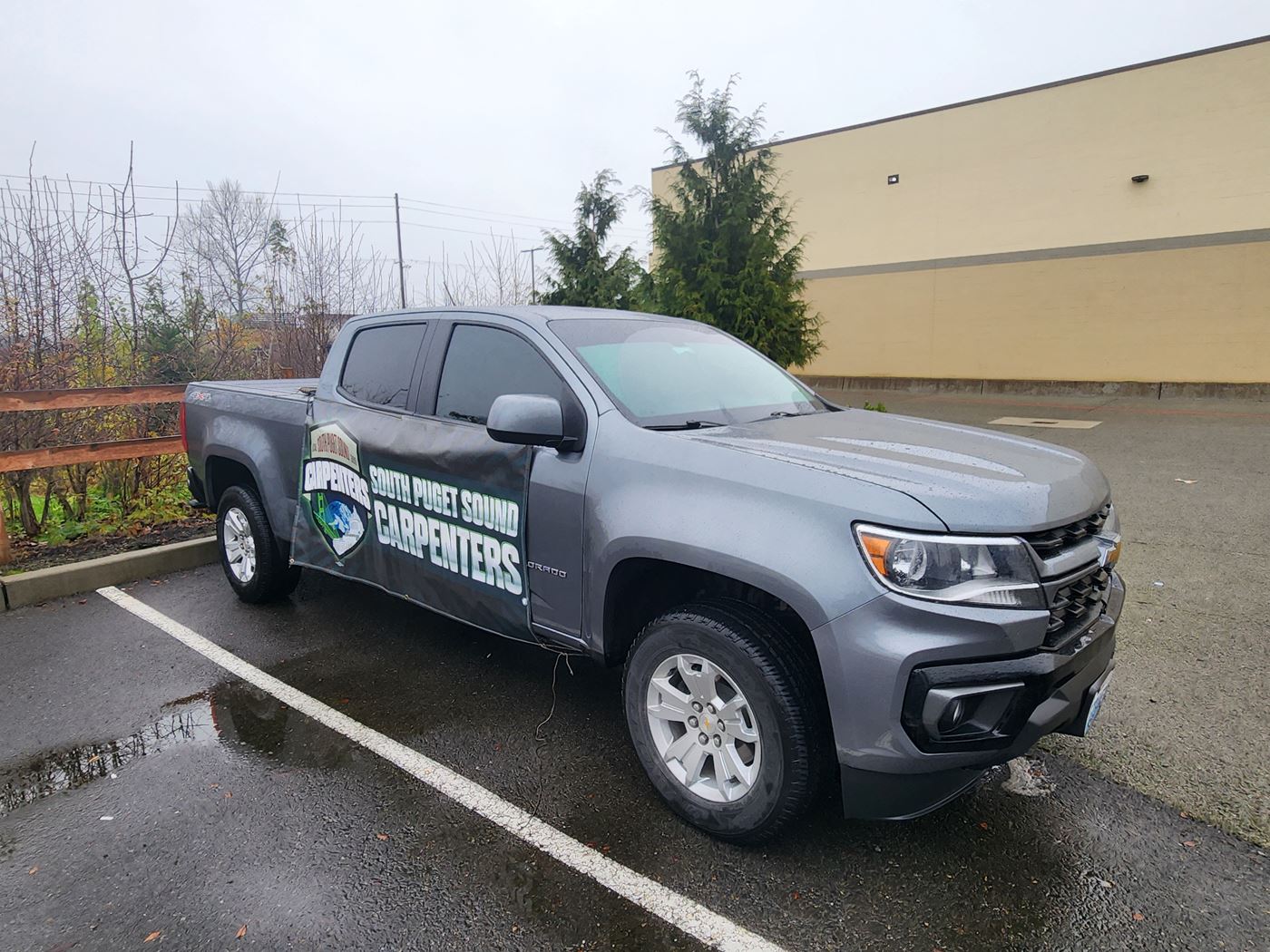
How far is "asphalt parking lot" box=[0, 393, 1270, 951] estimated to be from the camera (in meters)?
2.29

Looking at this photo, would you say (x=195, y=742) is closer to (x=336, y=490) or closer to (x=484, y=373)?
(x=336, y=490)

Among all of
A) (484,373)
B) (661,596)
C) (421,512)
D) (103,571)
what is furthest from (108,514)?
(661,596)

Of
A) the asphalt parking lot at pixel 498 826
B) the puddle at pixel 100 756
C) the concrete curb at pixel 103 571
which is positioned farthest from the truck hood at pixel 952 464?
the concrete curb at pixel 103 571

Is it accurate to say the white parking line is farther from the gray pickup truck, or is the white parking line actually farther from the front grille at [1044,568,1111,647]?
the front grille at [1044,568,1111,647]

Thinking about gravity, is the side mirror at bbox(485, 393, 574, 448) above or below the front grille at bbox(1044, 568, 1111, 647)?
above

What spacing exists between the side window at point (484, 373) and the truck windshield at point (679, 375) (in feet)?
0.58

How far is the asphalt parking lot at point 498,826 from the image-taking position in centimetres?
229

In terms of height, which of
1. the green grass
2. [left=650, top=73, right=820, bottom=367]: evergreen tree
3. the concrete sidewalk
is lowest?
the concrete sidewalk

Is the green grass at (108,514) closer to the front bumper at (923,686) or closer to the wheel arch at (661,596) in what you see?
the wheel arch at (661,596)

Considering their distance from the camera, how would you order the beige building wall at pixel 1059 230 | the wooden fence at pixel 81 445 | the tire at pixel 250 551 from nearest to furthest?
1. the tire at pixel 250 551
2. the wooden fence at pixel 81 445
3. the beige building wall at pixel 1059 230

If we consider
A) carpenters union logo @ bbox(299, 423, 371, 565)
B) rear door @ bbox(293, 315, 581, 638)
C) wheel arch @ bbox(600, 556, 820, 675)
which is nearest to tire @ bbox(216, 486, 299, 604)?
rear door @ bbox(293, 315, 581, 638)

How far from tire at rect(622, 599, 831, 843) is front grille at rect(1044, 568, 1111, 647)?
0.73 m

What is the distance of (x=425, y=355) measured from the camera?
3838 mm

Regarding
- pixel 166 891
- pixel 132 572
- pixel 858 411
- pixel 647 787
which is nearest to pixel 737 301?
pixel 858 411
